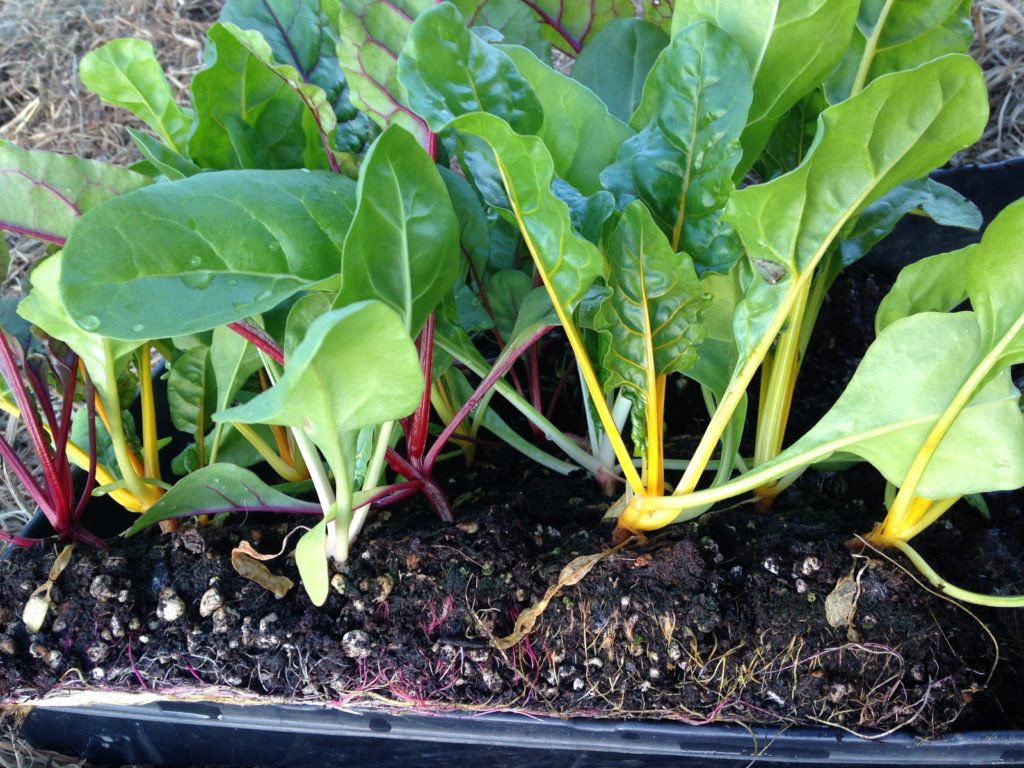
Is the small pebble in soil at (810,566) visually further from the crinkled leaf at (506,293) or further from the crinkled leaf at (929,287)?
→ the crinkled leaf at (506,293)

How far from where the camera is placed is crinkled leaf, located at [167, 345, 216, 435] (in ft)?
2.49

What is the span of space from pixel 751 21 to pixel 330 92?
1.09 feet

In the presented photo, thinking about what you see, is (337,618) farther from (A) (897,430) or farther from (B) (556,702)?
(A) (897,430)

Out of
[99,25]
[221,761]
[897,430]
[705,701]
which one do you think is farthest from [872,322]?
[99,25]

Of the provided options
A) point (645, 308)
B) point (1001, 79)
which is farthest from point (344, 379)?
point (1001, 79)

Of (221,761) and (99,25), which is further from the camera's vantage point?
(99,25)

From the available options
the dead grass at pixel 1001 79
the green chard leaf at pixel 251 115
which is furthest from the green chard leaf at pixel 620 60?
the dead grass at pixel 1001 79

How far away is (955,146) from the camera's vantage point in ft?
1.61

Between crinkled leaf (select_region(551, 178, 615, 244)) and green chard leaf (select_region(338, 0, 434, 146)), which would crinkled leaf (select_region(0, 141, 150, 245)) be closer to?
green chard leaf (select_region(338, 0, 434, 146))

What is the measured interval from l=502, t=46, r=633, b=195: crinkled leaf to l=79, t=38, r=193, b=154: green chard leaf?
0.97ft

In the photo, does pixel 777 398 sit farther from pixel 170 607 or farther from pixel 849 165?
pixel 170 607

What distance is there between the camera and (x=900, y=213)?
627 mm

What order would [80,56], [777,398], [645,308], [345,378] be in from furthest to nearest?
1. [80,56]
2. [777,398]
3. [645,308]
4. [345,378]

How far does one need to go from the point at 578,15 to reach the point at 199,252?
438 mm
